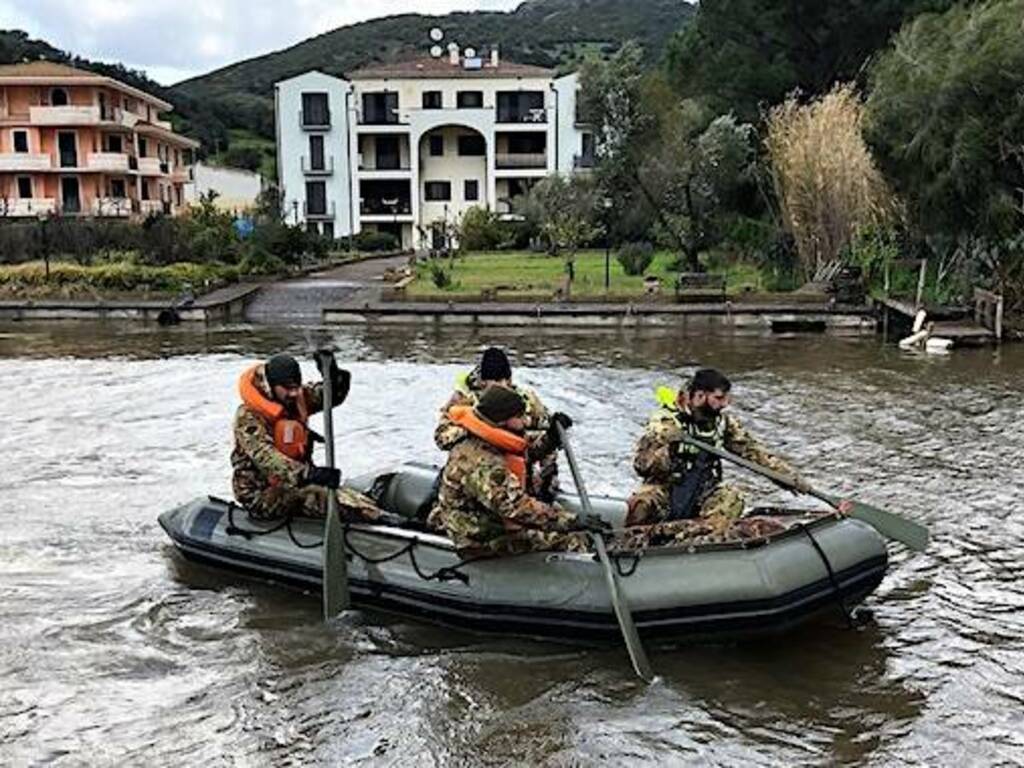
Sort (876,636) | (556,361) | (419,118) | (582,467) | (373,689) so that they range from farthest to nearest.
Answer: (419,118) < (556,361) < (582,467) < (876,636) < (373,689)

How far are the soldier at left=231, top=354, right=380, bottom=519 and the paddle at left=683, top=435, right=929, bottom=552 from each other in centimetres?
218

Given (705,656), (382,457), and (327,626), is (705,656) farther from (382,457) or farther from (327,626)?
(382,457)

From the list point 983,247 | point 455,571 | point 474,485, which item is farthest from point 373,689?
point 983,247

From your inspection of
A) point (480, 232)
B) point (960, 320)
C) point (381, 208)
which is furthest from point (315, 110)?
point (960, 320)

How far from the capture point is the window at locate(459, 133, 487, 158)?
47.9 m

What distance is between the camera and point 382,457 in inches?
448

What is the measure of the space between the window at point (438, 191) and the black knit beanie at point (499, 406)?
1658 inches

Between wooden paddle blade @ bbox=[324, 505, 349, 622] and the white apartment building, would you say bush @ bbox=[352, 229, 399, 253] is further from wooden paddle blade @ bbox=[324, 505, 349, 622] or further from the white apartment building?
wooden paddle blade @ bbox=[324, 505, 349, 622]

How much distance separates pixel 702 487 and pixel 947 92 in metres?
13.4

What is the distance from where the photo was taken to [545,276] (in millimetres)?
27297

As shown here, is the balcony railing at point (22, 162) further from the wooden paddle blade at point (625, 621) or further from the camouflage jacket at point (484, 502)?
the wooden paddle blade at point (625, 621)

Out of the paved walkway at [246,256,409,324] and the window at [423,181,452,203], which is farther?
the window at [423,181,452,203]

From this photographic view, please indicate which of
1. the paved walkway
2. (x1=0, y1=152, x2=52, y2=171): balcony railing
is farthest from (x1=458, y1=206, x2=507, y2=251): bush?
(x1=0, y1=152, x2=52, y2=171): balcony railing

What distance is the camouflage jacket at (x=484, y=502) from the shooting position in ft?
20.7
